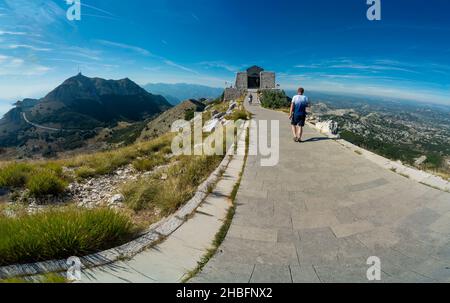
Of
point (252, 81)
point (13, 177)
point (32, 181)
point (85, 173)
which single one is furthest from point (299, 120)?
point (252, 81)

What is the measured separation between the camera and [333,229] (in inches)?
144

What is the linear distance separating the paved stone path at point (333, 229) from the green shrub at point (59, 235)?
142 cm

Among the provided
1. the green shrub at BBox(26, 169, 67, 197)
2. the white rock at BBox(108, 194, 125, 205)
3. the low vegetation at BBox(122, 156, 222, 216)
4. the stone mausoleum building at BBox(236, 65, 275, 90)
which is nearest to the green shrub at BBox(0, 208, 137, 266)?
the low vegetation at BBox(122, 156, 222, 216)

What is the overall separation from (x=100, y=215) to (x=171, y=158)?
17.9 feet

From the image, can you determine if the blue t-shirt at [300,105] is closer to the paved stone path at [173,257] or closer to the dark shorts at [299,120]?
the dark shorts at [299,120]

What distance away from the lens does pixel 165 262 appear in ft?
8.97

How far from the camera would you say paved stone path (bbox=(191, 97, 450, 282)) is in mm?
2734

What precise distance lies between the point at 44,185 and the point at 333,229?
6.12 m

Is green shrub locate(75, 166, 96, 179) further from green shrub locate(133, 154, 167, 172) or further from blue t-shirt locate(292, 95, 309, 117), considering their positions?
blue t-shirt locate(292, 95, 309, 117)

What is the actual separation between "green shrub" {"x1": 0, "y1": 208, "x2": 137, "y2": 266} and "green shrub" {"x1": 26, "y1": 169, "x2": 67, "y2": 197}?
235cm

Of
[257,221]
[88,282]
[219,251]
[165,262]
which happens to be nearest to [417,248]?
[257,221]

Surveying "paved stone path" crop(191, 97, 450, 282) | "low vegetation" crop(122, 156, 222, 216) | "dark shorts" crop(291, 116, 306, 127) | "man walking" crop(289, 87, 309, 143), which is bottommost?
"paved stone path" crop(191, 97, 450, 282)

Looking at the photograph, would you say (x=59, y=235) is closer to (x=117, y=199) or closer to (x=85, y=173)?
(x=117, y=199)

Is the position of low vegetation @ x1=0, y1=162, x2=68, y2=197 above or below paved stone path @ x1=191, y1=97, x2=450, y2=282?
above
